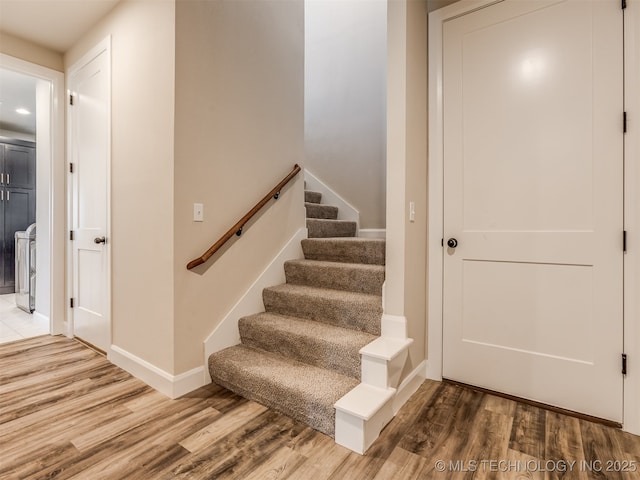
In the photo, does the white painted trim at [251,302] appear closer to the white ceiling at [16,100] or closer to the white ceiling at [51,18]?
the white ceiling at [51,18]

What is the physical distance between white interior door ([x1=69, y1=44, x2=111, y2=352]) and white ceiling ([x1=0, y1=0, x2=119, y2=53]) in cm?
27

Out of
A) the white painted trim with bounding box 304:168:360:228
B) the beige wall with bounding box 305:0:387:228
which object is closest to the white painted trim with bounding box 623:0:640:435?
the beige wall with bounding box 305:0:387:228

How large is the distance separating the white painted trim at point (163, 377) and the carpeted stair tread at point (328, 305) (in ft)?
2.24

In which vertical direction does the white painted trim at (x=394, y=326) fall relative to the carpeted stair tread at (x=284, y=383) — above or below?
above

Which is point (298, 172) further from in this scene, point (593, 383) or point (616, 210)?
point (593, 383)

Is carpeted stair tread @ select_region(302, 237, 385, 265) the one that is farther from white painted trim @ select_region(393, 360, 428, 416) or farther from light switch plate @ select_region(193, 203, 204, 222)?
light switch plate @ select_region(193, 203, 204, 222)

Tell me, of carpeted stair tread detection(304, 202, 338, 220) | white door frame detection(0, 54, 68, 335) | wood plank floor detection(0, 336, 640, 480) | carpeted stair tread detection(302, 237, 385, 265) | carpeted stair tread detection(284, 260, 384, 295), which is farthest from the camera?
carpeted stair tread detection(304, 202, 338, 220)

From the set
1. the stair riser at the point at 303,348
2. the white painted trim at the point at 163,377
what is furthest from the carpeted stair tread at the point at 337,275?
the white painted trim at the point at 163,377

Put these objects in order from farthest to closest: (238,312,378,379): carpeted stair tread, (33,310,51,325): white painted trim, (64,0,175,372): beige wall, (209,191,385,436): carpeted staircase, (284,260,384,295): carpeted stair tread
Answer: (33,310,51,325): white painted trim → (284,260,384,295): carpeted stair tread → (64,0,175,372): beige wall → (238,312,378,379): carpeted stair tread → (209,191,385,436): carpeted staircase

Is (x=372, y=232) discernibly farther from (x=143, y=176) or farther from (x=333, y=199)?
(x=143, y=176)

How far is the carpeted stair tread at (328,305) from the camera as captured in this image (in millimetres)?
2092

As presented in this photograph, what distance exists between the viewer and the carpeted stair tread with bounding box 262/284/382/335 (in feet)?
6.86

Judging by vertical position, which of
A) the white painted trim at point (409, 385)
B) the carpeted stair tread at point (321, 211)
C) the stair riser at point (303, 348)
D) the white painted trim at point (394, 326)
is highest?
the carpeted stair tread at point (321, 211)

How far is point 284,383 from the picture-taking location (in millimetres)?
1823
